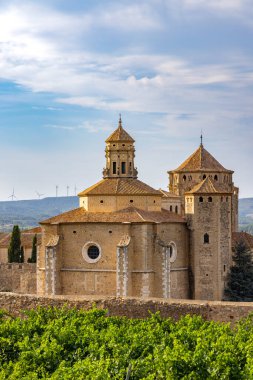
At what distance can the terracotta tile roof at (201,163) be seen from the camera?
193ft

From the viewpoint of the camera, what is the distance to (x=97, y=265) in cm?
4338

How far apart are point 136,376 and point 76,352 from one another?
2490 millimetres

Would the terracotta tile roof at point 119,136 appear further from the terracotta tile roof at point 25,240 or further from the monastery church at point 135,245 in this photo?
the terracotta tile roof at point 25,240

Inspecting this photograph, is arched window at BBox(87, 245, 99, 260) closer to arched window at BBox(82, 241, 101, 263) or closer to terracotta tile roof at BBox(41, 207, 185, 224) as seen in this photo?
arched window at BBox(82, 241, 101, 263)

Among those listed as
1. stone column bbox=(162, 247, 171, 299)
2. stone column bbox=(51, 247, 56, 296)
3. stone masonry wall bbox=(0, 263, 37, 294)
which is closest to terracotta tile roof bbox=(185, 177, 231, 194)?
stone column bbox=(162, 247, 171, 299)

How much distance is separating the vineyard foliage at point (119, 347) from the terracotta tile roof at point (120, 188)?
78.7 feet

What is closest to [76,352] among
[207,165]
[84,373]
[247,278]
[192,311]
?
[84,373]

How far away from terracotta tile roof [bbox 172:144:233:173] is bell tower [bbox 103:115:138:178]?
10799 mm

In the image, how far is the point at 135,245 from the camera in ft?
141

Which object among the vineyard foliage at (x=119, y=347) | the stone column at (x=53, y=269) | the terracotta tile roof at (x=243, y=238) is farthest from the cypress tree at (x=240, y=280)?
the vineyard foliage at (x=119, y=347)

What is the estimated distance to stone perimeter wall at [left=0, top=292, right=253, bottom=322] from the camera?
68.9 ft

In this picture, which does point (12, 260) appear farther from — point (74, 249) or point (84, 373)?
point (84, 373)

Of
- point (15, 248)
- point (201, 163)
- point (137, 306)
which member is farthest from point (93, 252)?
point (137, 306)

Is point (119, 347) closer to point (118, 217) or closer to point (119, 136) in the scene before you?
point (118, 217)
